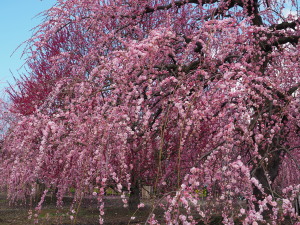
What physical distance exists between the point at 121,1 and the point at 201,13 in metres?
2.02

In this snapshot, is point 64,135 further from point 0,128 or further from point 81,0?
point 0,128

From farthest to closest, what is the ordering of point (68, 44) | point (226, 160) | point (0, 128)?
point (0, 128)
point (68, 44)
point (226, 160)

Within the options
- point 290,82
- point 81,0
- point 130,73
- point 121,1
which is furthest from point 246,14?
point 130,73

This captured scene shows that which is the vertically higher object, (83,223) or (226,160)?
(226,160)

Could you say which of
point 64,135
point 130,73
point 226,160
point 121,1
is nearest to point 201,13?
point 121,1

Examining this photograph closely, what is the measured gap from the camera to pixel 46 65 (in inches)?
530

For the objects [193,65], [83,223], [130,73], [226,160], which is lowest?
[83,223]

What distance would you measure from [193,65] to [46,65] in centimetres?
848

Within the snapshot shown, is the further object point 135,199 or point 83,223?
point 135,199

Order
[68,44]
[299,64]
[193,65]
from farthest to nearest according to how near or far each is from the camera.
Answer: [68,44]
[193,65]
[299,64]

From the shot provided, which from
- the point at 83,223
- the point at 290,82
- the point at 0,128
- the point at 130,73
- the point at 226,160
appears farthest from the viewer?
the point at 0,128

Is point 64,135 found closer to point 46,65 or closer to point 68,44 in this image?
point 46,65

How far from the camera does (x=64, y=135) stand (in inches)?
190

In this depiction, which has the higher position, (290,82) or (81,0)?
(81,0)
